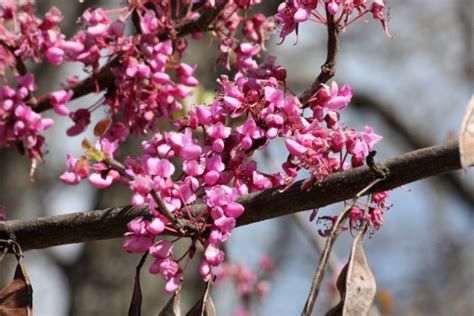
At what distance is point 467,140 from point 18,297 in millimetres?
771

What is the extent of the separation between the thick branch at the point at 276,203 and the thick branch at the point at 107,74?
453 mm

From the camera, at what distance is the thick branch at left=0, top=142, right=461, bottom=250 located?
1.13 m

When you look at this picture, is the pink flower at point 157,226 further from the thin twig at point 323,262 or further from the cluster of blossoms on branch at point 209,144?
the thin twig at point 323,262

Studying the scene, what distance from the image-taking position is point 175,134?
1.35 meters

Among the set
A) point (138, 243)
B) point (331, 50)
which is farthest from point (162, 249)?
point (331, 50)

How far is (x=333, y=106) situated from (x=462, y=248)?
7977mm

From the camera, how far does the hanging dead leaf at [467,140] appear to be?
39.0 inches

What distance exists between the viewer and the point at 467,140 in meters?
1.01

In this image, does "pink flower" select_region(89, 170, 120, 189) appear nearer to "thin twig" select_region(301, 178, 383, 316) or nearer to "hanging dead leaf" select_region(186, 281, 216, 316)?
"hanging dead leaf" select_region(186, 281, 216, 316)

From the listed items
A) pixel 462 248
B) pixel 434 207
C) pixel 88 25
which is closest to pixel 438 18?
pixel 434 207

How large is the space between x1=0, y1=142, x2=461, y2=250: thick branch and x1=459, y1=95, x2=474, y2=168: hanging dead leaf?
3.2 inches

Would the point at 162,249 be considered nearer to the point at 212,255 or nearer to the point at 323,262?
the point at 212,255

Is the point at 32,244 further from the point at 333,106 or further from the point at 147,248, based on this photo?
the point at 333,106

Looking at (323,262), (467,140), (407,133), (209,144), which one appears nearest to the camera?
(467,140)
